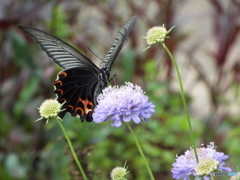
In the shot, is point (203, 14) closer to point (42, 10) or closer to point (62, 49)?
point (42, 10)

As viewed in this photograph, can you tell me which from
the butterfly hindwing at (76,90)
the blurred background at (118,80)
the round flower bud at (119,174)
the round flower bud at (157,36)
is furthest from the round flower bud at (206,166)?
the blurred background at (118,80)

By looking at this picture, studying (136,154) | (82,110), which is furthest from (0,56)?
(82,110)

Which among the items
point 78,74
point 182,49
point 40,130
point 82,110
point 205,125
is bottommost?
point 82,110

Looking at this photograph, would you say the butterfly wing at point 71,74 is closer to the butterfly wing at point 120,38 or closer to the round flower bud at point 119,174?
the butterfly wing at point 120,38

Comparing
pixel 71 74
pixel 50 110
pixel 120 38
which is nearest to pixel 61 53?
pixel 71 74

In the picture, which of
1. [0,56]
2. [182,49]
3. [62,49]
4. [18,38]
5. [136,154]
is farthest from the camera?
[182,49]

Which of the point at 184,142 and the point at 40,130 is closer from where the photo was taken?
the point at 40,130
